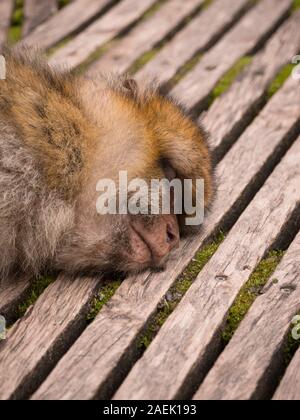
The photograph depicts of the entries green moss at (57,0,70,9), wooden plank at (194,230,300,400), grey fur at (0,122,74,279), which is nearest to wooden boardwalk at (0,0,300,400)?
wooden plank at (194,230,300,400)

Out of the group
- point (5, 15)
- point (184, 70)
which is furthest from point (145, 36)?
point (5, 15)

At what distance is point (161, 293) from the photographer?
3.70 m

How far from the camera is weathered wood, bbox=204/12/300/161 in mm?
5176

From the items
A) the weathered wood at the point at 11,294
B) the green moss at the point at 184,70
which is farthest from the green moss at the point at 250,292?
the green moss at the point at 184,70

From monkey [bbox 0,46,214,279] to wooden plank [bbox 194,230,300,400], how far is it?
586 millimetres

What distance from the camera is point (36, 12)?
6.98 metres

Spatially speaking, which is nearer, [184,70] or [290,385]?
[290,385]

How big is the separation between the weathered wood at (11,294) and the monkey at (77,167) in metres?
0.05

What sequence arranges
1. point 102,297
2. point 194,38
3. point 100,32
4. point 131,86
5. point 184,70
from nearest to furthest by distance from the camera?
point 102,297 → point 131,86 → point 184,70 → point 194,38 → point 100,32

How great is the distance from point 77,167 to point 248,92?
2272 millimetres

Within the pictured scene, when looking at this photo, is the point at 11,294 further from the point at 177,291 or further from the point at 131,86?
the point at 131,86

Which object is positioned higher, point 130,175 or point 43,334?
point 130,175

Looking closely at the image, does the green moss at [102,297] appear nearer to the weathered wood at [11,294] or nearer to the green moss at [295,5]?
the weathered wood at [11,294]

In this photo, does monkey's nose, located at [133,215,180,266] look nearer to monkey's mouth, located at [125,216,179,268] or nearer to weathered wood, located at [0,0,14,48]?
monkey's mouth, located at [125,216,179,268]
